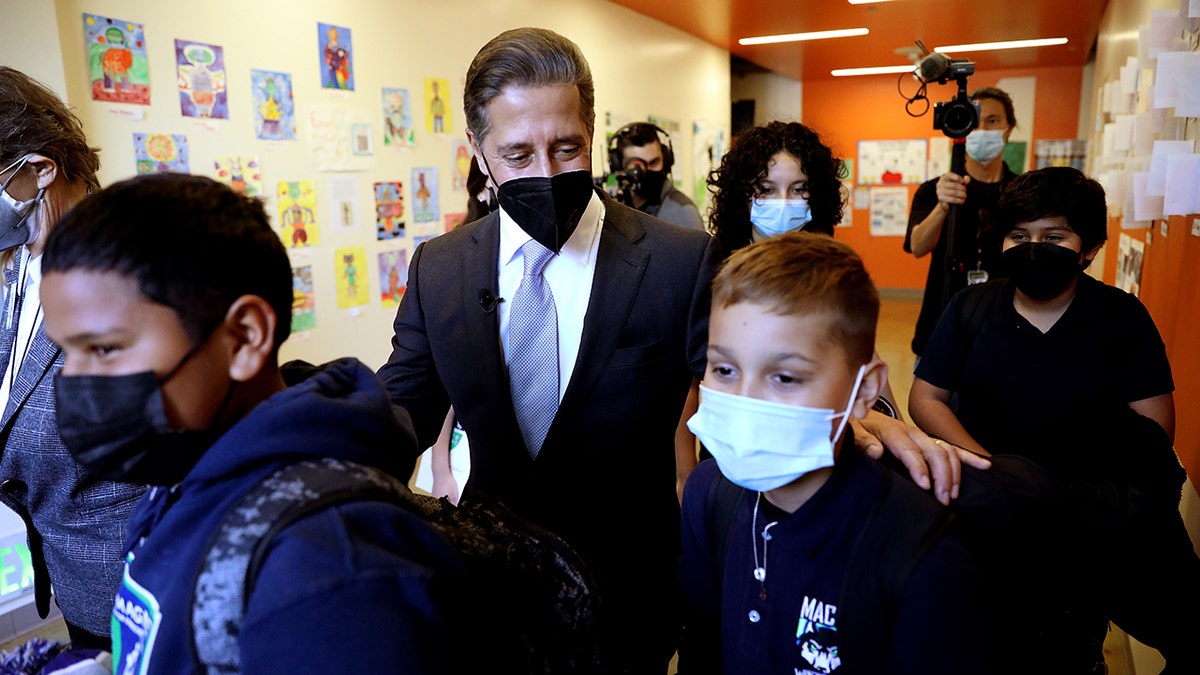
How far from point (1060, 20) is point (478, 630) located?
28.4 ft

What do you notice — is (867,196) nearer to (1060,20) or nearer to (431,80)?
(1060,20)

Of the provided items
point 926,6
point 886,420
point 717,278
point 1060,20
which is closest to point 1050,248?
point 886,420

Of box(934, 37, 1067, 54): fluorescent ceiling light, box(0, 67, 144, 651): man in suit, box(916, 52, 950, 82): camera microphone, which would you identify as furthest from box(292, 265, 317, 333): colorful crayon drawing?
box(934, 37, 1067, 54): fluorescent ceiling light

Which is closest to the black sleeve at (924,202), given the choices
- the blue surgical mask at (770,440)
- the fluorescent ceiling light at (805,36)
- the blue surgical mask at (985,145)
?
the blue surgical mask at (985,145)

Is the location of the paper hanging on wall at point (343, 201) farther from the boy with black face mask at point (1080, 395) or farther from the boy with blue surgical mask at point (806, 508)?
the boy with blue surgical mask at point (806, 508)

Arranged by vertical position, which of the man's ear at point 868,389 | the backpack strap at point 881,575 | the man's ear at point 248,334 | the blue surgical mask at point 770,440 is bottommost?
the backpack strap at point 881,575

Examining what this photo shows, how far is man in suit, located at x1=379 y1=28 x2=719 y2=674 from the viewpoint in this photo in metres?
1.45

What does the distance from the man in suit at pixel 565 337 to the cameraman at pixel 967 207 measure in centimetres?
196

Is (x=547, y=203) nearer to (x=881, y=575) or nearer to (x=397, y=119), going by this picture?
(x=881, y=575)

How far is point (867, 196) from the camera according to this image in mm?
11414

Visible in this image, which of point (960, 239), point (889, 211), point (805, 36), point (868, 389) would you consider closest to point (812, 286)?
point (868, 389)

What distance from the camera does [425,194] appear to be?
4660mm

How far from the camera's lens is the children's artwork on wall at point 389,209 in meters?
4.35

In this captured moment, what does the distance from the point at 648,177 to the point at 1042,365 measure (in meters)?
2.40
